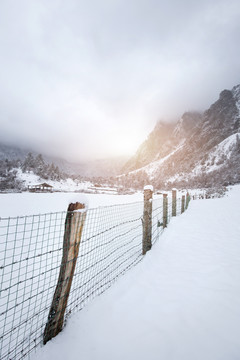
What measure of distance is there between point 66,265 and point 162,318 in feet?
5.02

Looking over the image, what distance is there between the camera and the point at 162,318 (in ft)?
7.40

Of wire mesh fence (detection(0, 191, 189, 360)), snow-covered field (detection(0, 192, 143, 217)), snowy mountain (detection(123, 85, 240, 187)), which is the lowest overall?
wire mesh fence (detection(0, 191, 189, 360))

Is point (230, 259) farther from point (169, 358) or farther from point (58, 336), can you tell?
point (58, 336)

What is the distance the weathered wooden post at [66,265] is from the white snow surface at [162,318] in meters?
0.17

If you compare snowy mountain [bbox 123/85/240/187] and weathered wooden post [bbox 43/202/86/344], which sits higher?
snowy mountain [bbox 123/85/240/187]

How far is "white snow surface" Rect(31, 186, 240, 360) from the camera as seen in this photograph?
1812 mm

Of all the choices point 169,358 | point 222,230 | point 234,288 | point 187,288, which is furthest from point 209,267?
point 222,230

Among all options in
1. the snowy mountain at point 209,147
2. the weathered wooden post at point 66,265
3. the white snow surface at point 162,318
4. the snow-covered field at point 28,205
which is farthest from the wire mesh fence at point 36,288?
the snowy mountain at point 209,147

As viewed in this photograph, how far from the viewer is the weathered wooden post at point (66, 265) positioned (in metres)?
1.92

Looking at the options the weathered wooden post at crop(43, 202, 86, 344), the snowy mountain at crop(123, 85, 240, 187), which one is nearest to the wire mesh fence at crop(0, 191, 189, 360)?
the weathered wooden post at crop(43, 202, 86, 344)

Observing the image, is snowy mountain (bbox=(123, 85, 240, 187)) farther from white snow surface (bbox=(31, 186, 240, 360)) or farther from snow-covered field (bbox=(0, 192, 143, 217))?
white snow surface (bbox=(31, 186, 240, 360))

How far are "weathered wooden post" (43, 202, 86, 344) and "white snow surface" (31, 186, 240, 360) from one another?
17 cm

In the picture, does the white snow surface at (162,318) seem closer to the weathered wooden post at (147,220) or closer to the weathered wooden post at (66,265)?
the weathered wooden post at (66,265)

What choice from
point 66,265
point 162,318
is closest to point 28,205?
point 66,265
